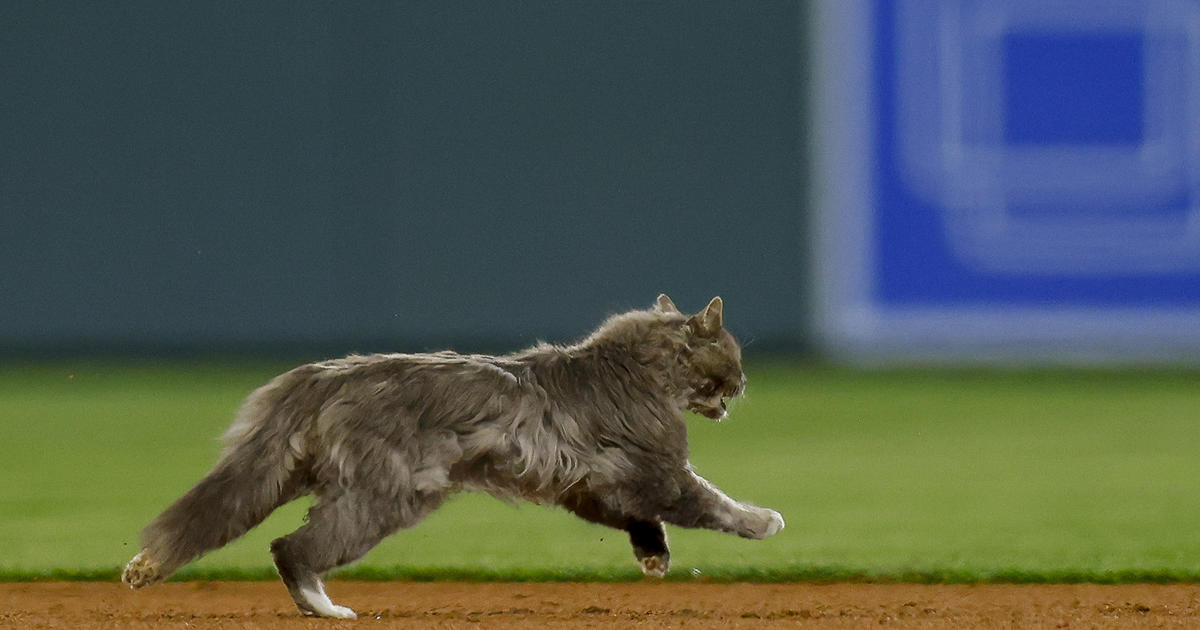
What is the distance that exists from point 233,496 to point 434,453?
1.78 feet

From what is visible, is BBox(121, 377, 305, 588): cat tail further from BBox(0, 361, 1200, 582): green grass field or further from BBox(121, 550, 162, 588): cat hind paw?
BBox(0, 361, 1200, 582): green grass field

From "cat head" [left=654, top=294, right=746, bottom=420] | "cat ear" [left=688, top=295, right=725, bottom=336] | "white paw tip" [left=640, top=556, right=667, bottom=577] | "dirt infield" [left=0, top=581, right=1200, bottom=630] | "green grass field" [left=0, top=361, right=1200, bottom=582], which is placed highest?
"cat ear" [left=688, top=295, right=725, bottom=336]

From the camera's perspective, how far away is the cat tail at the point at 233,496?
468 cm

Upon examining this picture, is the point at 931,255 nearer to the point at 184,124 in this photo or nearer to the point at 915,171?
the point at 915,171

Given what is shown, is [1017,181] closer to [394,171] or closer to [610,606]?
[394,171]

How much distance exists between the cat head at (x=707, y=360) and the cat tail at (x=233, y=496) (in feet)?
3.80

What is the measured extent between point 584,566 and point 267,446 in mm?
1668

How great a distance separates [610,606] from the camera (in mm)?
5367

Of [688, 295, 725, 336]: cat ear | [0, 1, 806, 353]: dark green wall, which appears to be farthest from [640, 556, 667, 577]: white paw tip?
[0, 1, 806, 353]: dark green wall

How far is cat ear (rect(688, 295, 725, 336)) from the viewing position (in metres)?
5.19

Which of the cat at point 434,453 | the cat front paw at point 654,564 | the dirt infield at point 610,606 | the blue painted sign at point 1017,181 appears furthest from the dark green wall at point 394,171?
the cat at point 434,453

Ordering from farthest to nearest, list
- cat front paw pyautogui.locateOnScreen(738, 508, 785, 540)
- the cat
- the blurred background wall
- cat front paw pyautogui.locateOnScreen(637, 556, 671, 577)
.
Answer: the blurred background wall → cat front paw pyautogui.locateOnScreen(637, 556, 671, 577) → cat front paw pyautogui.locateOnScreen(738, 508, 785, 540) → the cat

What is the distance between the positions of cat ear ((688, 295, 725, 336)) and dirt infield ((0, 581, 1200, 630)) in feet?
2.69

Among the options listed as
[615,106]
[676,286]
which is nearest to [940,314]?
[676,286]
